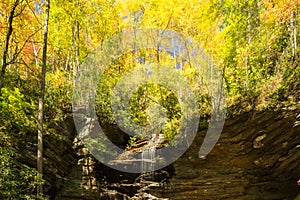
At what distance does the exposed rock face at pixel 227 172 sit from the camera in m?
7.85

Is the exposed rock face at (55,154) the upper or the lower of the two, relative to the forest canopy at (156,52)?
lower

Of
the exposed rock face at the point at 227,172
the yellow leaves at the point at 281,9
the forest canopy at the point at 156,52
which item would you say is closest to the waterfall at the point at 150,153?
the exposed rock face at the point at 227,172

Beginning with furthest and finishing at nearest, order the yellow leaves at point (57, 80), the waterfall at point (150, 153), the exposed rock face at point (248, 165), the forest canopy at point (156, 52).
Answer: the yellow leaves at point (57, 80), the waterfall at point (150, 153), the forest canopy at point (156, 52), the exposed rock face at point (248, 165)

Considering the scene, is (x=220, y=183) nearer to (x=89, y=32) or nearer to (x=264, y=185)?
(x=264, y=185)

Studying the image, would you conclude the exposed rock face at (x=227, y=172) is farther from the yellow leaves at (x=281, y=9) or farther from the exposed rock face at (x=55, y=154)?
the yellow leaves at (x=281, y=9)

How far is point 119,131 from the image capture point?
454 inches

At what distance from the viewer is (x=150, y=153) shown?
10.4 m

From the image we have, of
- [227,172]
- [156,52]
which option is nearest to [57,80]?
[156,52]

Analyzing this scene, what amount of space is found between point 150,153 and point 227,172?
117 inches

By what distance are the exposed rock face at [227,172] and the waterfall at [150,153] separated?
1.11 feet

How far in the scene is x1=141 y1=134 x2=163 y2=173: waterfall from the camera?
9.85m

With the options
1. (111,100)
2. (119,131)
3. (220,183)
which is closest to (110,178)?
(119,131)

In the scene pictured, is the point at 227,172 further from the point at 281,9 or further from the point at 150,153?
the point at 281,9

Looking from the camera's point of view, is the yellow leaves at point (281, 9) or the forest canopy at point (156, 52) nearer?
the yellow leaves at point (281, 9)
